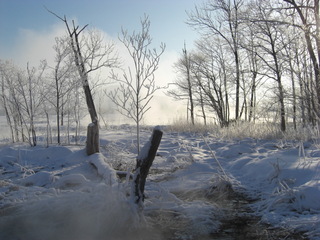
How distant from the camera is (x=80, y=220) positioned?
2.66m

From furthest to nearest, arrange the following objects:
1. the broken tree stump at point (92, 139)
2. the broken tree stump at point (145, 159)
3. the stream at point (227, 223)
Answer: the broken tree stump at point (92, 139) < the broken tree stump at point (145, 159) < the stream at point (227, 223)

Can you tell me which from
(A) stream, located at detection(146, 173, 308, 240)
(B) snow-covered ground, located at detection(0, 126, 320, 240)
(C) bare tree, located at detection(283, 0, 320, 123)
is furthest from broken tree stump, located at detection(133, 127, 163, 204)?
(C) bare tree, located at detection(283, 0, 320, 123)

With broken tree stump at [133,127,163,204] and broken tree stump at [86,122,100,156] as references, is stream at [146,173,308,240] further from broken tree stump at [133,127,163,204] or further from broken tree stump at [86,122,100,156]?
broken tree stump at [86,122,100,156]

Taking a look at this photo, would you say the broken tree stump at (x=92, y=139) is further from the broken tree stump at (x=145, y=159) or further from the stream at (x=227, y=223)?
the broken tree stump at (x=145, y=159)

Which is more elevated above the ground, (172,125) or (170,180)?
(172,125)

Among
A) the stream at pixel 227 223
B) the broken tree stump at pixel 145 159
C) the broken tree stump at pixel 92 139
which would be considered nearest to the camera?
the stream at pixel 227 223

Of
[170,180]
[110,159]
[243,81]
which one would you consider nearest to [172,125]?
[243,81]

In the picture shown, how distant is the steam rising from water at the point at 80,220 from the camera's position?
2.55 m

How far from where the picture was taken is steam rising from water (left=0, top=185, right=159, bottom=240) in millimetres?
2549

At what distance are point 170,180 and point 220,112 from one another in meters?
12.4

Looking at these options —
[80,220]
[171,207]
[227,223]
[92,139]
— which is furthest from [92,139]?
[227,223]

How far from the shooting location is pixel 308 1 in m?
10.5

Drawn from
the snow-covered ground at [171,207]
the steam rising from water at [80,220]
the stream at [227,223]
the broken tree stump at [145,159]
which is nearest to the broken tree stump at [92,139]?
the snow-covered ground at [171,207]

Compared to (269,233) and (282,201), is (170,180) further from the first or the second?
(269,233)
